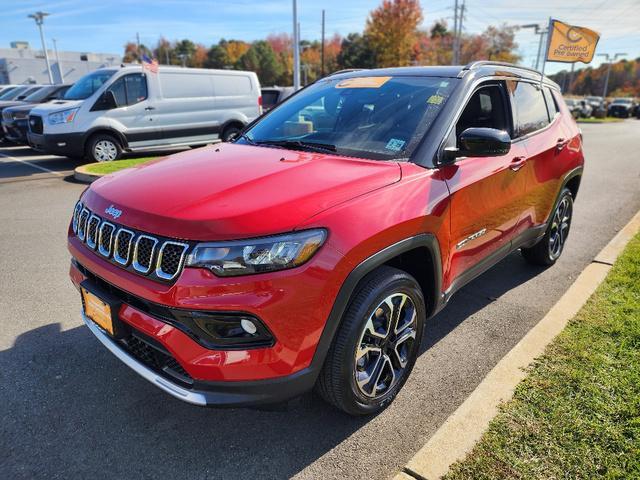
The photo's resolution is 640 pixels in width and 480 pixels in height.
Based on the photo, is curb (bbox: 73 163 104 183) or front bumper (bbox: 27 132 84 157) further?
front bumper (bbox: 27 132 84 157)

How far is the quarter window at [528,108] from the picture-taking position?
366 centimetres

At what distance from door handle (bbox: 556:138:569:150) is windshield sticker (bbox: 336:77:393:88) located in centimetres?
181

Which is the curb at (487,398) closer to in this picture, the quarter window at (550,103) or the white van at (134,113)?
the quarter window at (550,103)

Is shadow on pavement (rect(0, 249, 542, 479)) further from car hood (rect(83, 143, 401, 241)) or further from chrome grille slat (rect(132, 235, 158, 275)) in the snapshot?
car hood (rect(83, 143, 401, 241))

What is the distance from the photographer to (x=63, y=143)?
9938 mm

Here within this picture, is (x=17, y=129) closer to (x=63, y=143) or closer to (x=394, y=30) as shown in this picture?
(x=63, y=143)

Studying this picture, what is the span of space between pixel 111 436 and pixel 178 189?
1.31 m

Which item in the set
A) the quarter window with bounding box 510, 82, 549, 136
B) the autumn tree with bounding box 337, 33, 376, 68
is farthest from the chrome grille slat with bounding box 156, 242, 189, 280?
the autumn tree with bounding box 337, 33, 376, 68

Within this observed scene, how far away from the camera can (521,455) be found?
222 cm

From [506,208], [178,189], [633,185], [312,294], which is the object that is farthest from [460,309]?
[633,185]

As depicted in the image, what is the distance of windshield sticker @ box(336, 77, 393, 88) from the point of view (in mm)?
3377

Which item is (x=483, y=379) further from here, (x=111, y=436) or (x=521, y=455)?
(x=111, y=436)

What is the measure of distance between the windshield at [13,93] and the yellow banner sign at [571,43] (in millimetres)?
17316

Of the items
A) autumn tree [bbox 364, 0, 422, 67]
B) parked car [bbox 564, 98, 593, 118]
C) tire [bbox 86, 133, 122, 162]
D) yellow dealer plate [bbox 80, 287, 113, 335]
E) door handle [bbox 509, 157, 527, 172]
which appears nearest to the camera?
yellow dealer plate [bbox 80, 287, 113, 335]
